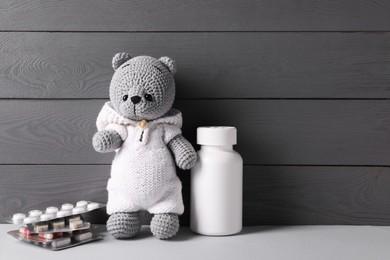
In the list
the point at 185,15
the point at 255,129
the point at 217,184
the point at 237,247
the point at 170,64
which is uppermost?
the point at 185,15

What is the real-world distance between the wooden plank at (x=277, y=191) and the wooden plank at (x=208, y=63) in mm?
167

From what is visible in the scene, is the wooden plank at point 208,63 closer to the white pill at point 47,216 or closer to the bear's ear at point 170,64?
the bear's ear at point 170,64

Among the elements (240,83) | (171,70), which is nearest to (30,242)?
(171,70)

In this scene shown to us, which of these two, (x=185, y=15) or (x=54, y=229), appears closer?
(x=54, y=229)

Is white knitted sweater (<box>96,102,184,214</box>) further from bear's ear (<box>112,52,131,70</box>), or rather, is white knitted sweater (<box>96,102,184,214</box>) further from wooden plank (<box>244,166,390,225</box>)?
wooden plank (<box>244,166,390,225</box>)

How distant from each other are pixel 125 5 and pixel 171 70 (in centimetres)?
20

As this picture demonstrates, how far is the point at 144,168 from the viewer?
0.87 meters

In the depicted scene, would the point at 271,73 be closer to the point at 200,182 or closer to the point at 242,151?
the point at 242,151

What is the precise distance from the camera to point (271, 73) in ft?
3.23

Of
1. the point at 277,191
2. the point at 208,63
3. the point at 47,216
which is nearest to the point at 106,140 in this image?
the point at 47,216

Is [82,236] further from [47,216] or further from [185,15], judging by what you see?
[185,15]

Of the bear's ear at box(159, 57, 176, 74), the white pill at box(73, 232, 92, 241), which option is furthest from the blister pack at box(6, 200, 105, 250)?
the bear's ear at box(159, 57, 176, 74)

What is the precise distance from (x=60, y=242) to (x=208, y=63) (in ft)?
1.56

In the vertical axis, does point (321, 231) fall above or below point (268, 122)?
below
